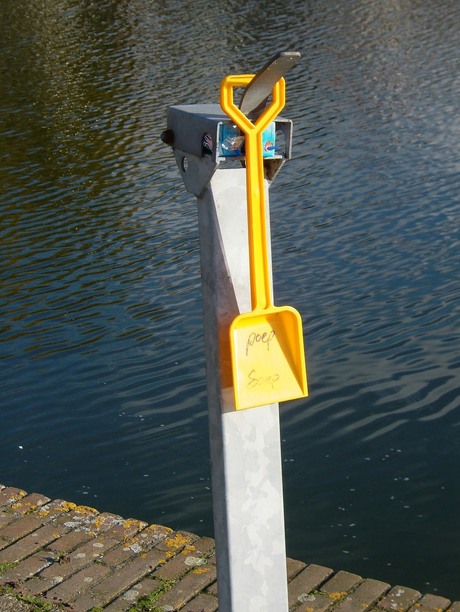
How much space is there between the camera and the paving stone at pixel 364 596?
13.6 feet

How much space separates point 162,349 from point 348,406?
1.76 meters

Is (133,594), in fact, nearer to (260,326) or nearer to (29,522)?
(29,522)

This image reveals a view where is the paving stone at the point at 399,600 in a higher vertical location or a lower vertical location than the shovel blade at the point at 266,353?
lower

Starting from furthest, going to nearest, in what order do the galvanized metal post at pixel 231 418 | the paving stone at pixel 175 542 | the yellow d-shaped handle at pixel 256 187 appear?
the paving stone at pixel 175 542, the galvanized metal post at pixel 231 418, the yellow d-shaped handle at pixel 256 187

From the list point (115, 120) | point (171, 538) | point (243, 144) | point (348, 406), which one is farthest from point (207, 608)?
point (115, 120)

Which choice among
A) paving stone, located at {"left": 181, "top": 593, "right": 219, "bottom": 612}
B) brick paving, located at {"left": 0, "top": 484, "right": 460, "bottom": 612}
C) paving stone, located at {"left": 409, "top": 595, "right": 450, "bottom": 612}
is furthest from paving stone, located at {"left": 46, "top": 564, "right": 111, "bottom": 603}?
paving stone, located at {"left": 409, "top": 595, "right": 450, "bottom": 612}

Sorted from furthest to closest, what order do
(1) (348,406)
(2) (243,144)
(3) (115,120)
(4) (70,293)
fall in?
(3) (115,120) < (4) (70,293) < (1) (348,406) < (2) (243,144)

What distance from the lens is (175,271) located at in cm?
1012

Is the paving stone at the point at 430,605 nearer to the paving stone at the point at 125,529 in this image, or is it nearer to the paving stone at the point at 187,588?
the paving stone at the point at 187,588

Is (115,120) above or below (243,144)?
below

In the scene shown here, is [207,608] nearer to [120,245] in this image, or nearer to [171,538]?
[171,538]

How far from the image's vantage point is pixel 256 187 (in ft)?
8.63

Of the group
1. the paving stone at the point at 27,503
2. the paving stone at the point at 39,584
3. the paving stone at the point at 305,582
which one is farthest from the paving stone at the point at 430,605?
the paving stone at the point at 27,503

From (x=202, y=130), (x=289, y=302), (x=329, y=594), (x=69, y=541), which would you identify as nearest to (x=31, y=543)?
(x=69, y=541)
